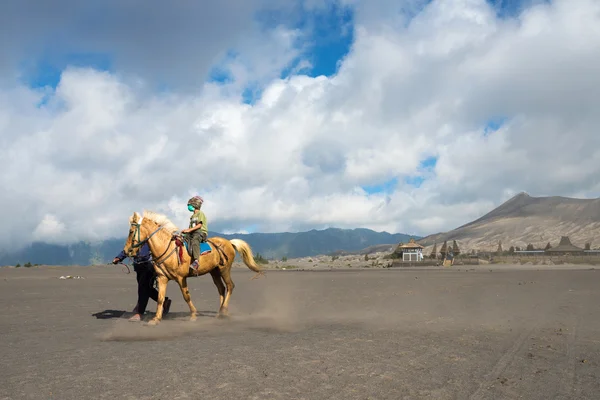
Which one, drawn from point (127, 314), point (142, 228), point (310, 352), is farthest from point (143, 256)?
point (310, 352)

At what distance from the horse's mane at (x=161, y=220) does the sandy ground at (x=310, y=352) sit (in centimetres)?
252

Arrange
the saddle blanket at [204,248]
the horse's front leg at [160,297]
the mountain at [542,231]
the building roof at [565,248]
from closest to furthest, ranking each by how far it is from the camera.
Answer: the horse's front leg at [160,297] → the saddle blanket at [204,248] → the building roof at [565,248] → the mountain at [542,231]

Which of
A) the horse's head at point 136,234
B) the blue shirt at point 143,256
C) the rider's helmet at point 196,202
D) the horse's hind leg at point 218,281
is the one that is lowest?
the horse's hind leg at point 218,281

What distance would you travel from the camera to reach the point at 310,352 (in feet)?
27.4

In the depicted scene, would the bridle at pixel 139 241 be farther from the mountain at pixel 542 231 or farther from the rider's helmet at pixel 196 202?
the mountain at pixel 542 231

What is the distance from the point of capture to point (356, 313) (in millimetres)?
14531

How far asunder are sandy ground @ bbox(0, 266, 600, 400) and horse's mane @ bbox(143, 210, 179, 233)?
2.52 metres

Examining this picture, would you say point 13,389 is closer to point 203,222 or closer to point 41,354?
point 41,354

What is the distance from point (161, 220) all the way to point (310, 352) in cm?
644

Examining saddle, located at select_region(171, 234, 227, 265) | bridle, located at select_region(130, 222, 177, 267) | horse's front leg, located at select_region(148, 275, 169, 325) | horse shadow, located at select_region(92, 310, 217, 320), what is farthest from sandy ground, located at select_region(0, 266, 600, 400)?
saddle, located at select_region(171, 234, 227, 265)

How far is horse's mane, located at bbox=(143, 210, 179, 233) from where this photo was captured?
12.6 metres

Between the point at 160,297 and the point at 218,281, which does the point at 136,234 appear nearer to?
the point at 160,297

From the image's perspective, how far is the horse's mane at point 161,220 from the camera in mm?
12602

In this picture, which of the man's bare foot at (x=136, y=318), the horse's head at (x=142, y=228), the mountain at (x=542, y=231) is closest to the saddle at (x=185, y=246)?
the horse's head at (x=142, y=228)
